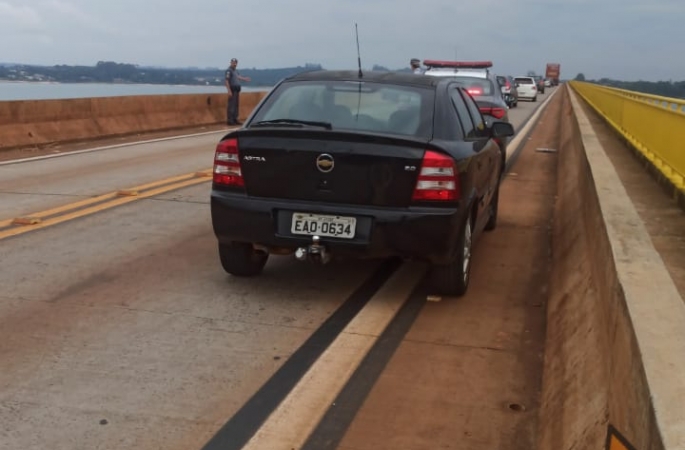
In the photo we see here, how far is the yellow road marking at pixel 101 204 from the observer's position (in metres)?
8.08

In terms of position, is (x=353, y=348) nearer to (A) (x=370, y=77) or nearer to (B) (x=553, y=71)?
(A) (x=370, y=77)

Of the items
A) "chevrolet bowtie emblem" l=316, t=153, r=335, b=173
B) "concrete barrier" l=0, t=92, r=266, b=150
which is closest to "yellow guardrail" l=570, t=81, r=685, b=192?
"chevrolet bowtie emblem" l=316, t=153, r=335, b=173

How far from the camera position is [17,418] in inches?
153

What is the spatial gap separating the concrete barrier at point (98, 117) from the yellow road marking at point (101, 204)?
6.05 meters

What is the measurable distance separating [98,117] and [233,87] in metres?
5.06

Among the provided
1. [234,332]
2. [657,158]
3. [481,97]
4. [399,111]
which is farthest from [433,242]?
[481,97]

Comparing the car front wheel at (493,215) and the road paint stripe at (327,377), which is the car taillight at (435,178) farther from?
the car front wheel at (493,215)

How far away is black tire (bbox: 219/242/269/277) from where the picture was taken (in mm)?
6219

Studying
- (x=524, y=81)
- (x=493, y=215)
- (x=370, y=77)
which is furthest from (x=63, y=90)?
(x=524, y=81)

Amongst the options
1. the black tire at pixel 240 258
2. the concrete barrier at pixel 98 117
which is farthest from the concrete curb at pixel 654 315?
the concrete barrier at pixel 98 117

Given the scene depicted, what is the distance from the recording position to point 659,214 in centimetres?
654

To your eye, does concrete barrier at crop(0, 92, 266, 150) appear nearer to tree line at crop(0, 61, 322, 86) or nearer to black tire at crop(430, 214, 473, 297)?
tree line at crop(0, 61, 322, 86)

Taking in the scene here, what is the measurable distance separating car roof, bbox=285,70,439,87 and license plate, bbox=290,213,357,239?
1249 millimetres

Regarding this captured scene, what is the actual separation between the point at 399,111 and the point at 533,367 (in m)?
2.07
